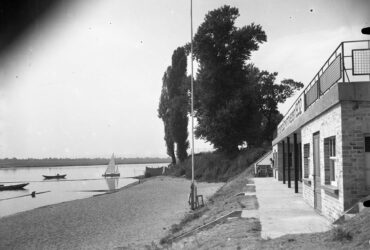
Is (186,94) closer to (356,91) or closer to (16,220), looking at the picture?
(16,220)

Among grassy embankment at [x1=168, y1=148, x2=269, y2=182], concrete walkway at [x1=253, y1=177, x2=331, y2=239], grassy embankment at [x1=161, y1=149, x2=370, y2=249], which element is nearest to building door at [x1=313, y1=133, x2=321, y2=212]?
concrete walkway at [x1=253, y1=177, x2=331, y2=239]

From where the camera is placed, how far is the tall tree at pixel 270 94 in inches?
2250

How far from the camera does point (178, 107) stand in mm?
60719

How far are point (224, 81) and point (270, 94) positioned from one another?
925 cm

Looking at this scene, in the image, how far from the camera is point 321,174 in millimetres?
12211

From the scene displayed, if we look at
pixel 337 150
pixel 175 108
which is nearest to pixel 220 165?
pixel 175 108

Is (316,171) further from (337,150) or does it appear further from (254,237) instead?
(254,237)

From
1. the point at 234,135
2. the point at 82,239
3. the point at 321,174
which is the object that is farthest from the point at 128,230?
the point at 234,135

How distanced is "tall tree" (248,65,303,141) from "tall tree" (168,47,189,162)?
1014 cm

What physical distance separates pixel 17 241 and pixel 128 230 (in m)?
5.44

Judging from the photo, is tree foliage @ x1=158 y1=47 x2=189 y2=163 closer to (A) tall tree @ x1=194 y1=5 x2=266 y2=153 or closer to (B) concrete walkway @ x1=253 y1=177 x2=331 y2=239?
(A) tall tree @ x1=194 y1=5 x2=266 y2=153

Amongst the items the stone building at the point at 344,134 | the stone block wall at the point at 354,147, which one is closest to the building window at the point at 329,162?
the stone building at the point at 344,134

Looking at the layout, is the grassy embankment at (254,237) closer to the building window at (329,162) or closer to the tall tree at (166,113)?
the building window at (329,162)

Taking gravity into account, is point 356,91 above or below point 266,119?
below
